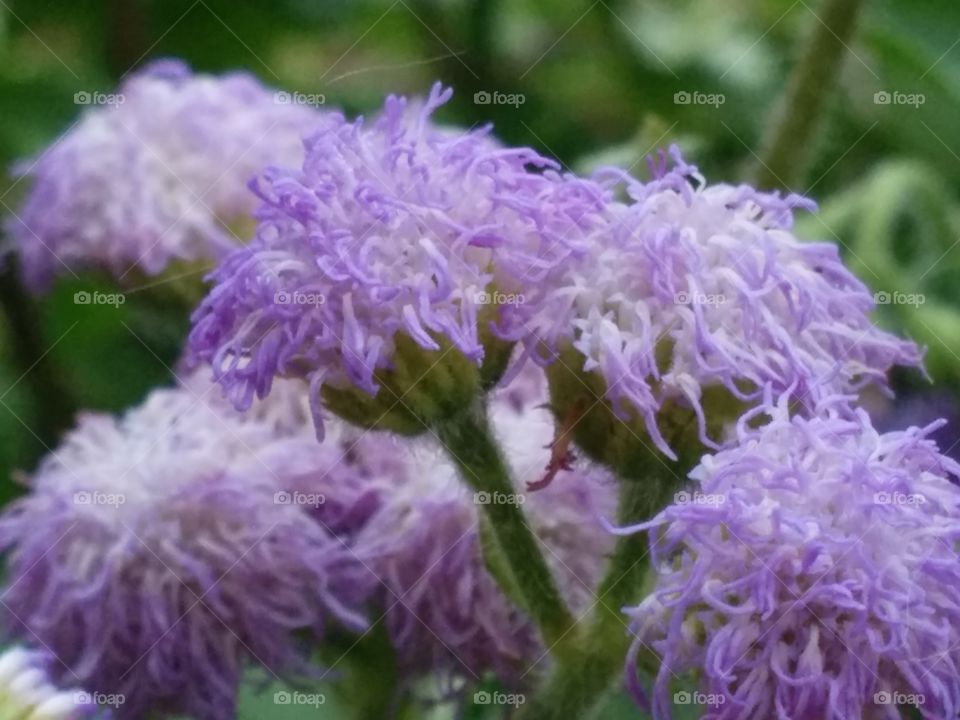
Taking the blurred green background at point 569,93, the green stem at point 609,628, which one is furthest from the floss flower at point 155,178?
the green stem at point 609,628

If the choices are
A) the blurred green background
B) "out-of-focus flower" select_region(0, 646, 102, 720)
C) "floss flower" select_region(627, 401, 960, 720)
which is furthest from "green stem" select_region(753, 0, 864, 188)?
"out-of-focus flower" select_region(0, 646, 102, 720)

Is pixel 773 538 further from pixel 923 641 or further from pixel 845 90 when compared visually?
pixel 845 90

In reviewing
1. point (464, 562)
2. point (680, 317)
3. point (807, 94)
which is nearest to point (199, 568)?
point (464, 562)

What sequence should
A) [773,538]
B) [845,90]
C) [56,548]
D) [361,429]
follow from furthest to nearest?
[845,90] → [56,548] → [361,429] → [773,538]

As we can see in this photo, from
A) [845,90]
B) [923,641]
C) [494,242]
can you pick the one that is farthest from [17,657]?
[845,90]

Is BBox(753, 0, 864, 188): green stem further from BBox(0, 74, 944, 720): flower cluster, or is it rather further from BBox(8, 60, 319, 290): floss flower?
BBox(8, 60, 319, 290): floss flower

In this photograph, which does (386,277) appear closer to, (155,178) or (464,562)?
(464,562)

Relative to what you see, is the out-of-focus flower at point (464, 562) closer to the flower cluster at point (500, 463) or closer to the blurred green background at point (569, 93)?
the flower cluster at point (500, 463)
